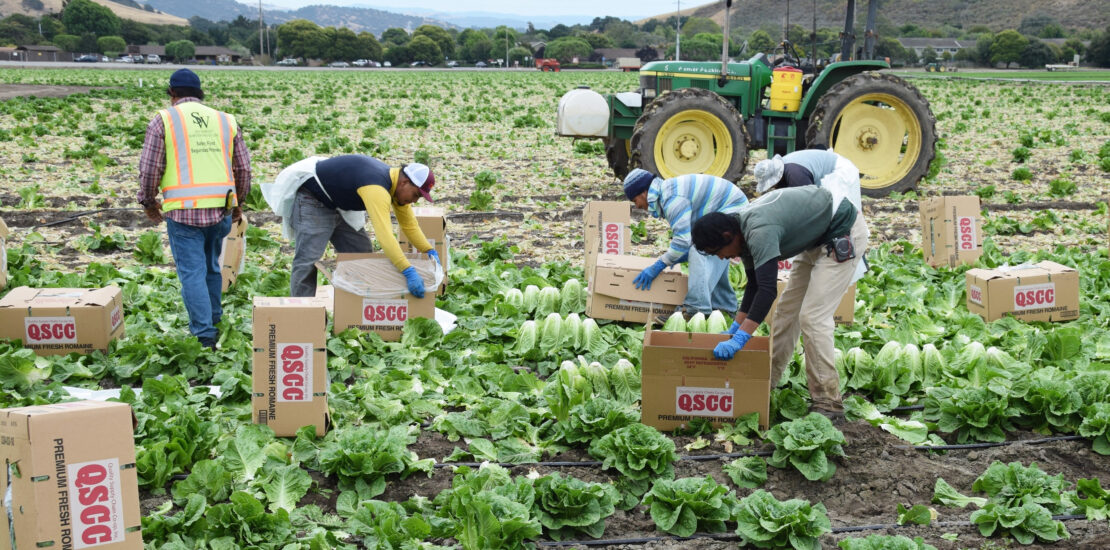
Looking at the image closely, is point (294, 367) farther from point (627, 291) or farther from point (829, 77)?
point (829, 77)

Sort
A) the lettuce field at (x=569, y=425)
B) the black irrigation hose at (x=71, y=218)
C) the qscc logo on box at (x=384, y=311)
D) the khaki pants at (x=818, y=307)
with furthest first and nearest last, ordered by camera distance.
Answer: the black irrigation hose at (x=71, y=218), the qscc logo on box at (x=384, y=311), the khaki pants at (x=818, y=307), the lettuce field at (x=569, y=425)

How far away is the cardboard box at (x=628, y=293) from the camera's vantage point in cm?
674

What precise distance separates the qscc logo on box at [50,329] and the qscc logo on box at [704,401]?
3.86m

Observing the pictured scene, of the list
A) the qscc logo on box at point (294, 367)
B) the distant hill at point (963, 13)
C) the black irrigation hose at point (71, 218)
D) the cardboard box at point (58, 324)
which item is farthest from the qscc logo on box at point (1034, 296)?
the distant hill at point (963, 13)

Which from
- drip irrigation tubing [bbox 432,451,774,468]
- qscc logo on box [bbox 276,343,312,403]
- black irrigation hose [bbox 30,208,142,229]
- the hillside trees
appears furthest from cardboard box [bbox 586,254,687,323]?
the hillside trees

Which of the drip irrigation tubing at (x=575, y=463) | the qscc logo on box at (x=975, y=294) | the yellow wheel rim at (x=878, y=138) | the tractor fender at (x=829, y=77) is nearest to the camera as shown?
the drip irrigation tubing at (x=575, y=463)

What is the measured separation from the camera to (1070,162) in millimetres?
15016

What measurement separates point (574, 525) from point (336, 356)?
2.63 meters

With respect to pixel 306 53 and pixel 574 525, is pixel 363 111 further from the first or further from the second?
pixel 306 53

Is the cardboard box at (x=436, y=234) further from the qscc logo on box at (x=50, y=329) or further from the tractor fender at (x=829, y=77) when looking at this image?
the tractor fender at (x=829, y=77)

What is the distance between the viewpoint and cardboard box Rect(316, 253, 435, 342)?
6.38 metres

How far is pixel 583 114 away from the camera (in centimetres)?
1207

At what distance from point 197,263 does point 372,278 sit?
1.12 meters

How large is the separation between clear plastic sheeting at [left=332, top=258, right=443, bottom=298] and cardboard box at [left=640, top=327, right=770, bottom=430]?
2.08 m
